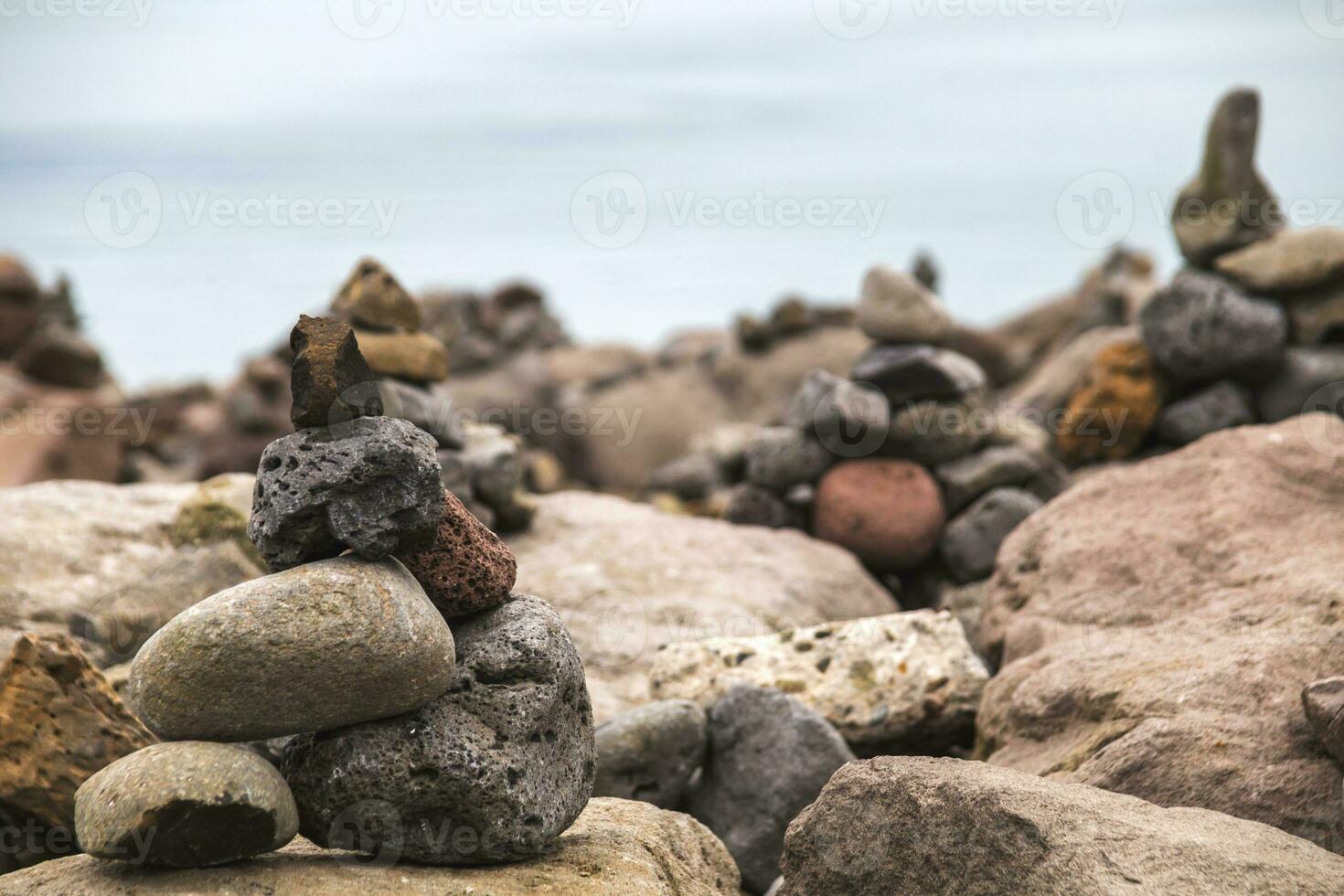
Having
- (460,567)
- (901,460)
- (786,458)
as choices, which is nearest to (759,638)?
(460,567)

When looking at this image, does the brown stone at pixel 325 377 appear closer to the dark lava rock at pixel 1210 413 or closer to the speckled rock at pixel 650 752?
the speckled rock at pixel 650 752

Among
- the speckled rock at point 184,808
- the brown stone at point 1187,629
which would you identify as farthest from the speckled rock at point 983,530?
the speckled rock at point 184,808

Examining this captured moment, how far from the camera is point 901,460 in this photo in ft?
37.6

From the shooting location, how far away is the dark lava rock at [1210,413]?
11.4 meters

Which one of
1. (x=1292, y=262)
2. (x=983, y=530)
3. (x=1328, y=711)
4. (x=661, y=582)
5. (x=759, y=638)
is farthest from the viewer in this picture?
(x=983, y=530)

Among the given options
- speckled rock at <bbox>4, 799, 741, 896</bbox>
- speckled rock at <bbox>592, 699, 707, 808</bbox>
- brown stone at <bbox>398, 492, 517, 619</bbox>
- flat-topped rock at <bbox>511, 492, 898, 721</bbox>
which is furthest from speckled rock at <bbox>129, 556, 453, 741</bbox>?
flat-topped rock at <bbox>511, 492, 898, 721</bbox>

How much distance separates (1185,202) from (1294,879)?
8.68 metres

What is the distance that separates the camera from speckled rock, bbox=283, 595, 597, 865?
4770mm

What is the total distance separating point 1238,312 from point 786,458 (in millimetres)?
4143

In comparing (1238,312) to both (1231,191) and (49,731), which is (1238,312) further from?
(49,731)

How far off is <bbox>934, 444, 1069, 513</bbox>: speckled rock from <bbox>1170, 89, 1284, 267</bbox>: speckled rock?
94.5 inches

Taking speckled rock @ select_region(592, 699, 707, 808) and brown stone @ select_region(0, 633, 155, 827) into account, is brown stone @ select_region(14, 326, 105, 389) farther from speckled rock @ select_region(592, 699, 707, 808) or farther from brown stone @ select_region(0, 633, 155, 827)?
speckled rock @ select_region(592, 699, 707, 808)

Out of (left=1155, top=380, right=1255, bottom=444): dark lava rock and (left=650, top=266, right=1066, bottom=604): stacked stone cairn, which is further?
(left=1155, top=380, right=1255, bottom=444): dark lava rock

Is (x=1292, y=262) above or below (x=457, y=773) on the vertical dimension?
above
